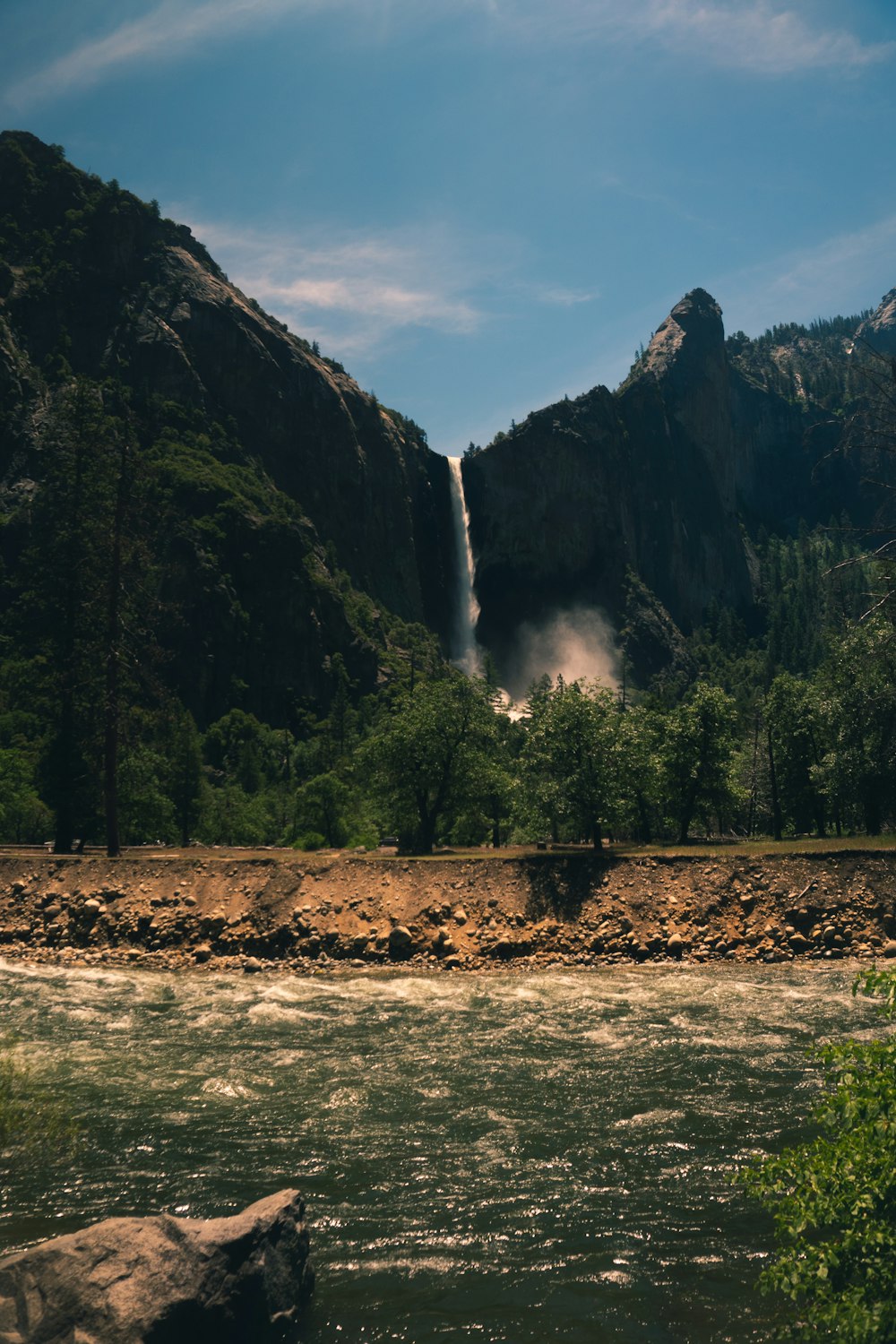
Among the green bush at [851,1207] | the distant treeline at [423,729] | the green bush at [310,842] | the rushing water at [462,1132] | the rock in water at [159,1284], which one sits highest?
the distant treeline at [423,729]

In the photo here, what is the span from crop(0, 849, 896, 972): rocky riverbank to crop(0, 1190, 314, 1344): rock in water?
24.9m

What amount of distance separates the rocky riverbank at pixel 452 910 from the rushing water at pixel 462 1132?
491cm

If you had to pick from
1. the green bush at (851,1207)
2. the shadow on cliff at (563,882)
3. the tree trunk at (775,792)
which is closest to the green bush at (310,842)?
the tree trunk at (775,792)

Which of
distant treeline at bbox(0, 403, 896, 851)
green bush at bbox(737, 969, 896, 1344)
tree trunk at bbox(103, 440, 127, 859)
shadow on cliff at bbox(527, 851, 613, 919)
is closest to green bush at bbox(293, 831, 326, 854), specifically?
distant treeline at bbox(0, 403, 896, 851)

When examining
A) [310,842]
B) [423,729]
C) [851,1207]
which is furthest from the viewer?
[310,842]

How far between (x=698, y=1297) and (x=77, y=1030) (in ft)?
66.6

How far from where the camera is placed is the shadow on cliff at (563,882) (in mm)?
40500

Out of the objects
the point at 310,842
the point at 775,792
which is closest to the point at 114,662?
the point at 310,842

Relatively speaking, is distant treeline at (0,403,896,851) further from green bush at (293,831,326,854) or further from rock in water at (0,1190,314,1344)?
rock in water at (0,1190,314,1344)

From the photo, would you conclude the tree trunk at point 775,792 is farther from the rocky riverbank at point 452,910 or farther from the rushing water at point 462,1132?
the rushing water at point 462,1132

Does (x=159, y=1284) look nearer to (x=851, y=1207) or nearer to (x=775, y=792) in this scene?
(x=851, y=1207)

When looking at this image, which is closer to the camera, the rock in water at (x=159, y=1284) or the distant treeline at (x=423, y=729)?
the rock in water at (x=159, y=1284)

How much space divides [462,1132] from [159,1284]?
8.95 meters

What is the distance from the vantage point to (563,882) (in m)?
42.1
